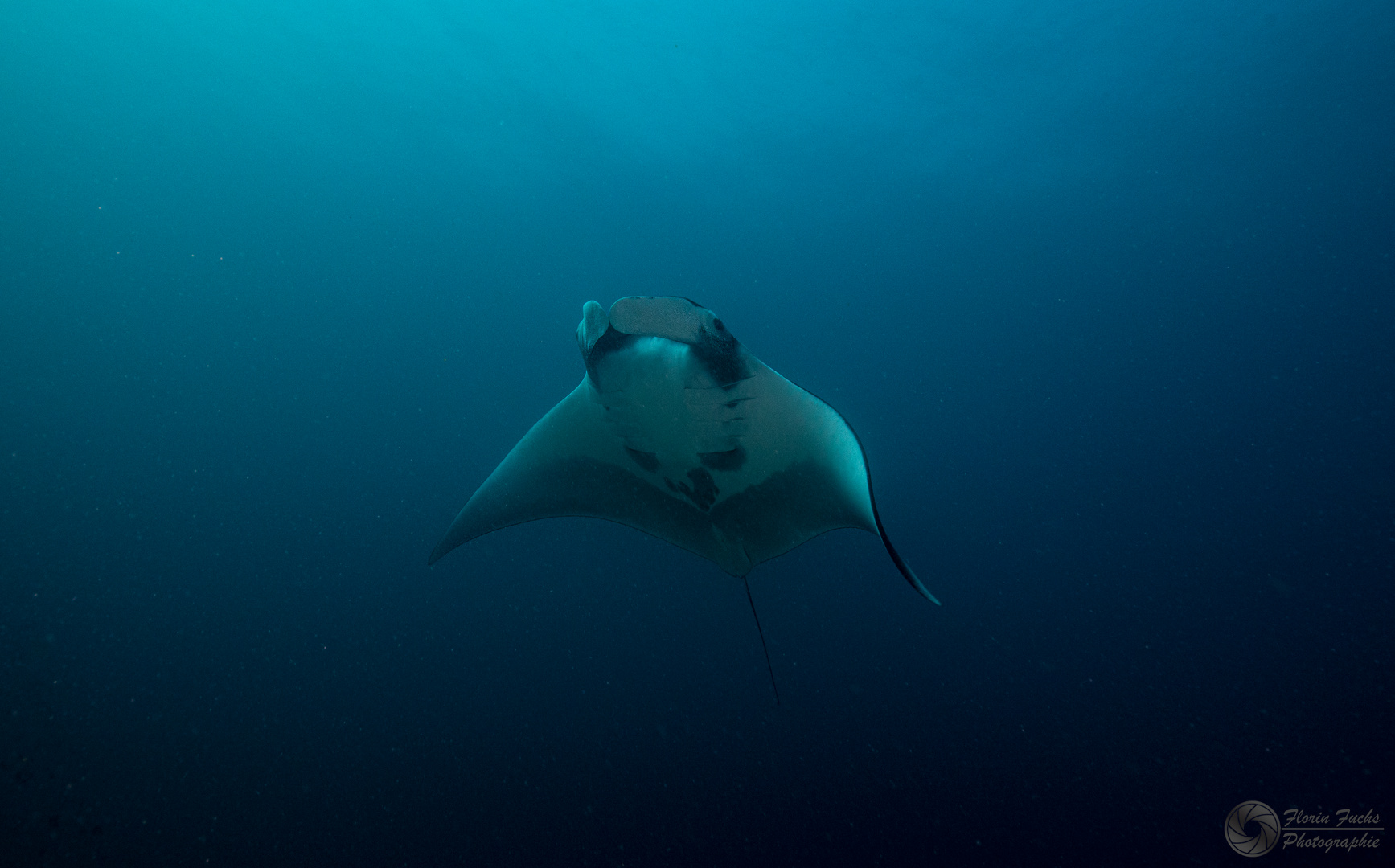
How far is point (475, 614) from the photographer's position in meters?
8.27

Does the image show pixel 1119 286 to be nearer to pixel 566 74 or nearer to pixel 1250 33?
pixel 1250 33

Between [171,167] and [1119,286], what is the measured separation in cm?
2596

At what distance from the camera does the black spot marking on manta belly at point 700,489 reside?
3084 millimetres

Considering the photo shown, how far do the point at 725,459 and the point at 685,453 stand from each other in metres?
0.23

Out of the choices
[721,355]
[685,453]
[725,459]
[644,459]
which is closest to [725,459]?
[725,459]

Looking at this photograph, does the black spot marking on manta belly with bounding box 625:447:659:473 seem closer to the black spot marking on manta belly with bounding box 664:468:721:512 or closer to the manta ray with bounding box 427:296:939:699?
the manta ray with bounding box 427:296:939:699

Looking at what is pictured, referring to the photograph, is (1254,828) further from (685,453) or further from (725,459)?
(685,453)

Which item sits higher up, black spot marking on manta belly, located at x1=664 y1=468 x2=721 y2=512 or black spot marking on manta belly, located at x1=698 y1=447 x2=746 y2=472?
black spot marking on manta belly, located at x1=698 y1=447 x2=746 y2=472

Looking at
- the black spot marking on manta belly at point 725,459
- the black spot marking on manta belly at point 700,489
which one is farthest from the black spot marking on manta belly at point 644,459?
the black spot marking on manta belly at point 725,459

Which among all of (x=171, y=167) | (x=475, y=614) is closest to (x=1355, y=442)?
(x=475, y=614)

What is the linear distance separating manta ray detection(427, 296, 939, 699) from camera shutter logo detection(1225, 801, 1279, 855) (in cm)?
598

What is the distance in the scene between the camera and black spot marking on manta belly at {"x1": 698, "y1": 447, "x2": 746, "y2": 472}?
296cm

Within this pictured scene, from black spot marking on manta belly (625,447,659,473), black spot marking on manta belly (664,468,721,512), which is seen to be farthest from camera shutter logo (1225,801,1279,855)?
black spot marking on manta belly (625,447,659,473)

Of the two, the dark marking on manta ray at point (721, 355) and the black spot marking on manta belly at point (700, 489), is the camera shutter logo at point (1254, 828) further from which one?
the dark marking on manta ray at point (721, 355)
